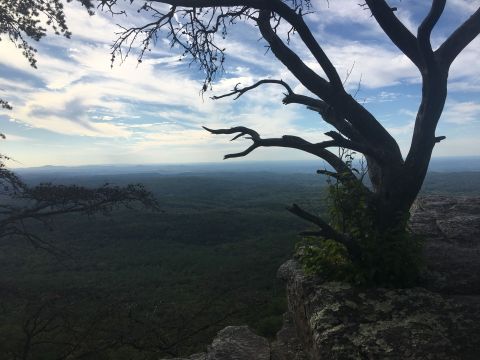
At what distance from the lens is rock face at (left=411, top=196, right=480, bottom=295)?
17.9ft

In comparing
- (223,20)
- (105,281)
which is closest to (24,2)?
(223,20)

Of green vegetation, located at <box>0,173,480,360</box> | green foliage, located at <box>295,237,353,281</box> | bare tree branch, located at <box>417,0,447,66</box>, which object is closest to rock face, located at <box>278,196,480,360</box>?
green foliage, located at <box>295,237,353,281</box>

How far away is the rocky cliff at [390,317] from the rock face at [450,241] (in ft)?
0.05

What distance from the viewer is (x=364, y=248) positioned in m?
5.38

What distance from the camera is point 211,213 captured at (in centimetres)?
14775

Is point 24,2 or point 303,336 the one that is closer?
point 303,336

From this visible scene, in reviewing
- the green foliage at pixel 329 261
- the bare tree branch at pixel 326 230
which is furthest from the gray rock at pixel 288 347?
the bare tree branch at pixel 326 230

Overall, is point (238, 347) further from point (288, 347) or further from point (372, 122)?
point (372, 122)

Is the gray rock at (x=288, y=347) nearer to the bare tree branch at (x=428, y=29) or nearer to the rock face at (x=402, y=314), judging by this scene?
the rock face at (x=402, y=314)

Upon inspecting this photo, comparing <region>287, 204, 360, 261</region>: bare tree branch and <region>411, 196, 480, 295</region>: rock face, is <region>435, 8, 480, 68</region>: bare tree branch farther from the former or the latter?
<region>287, 204, 360, 261</region>: bare tree branch

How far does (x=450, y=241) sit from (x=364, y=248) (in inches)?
103

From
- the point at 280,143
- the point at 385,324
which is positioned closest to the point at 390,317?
the point at 385,324

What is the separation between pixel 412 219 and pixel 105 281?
70203 mm

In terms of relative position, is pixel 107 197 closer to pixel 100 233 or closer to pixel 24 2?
pixel 24 2
